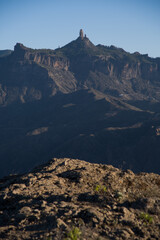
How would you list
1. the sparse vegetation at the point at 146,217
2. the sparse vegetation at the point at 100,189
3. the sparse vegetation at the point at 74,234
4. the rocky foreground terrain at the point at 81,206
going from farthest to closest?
the sparse vegetation at the point at 100,189 < the sparse vegetation at the point at 146,217 < the rocky foreground terrain at the point at 81,206 < the sparse vegetation at the point at 74,234

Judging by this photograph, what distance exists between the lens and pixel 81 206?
27.0 feet

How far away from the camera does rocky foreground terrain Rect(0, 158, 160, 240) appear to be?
709 centimetres

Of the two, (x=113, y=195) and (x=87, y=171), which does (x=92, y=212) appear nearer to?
(x=113, y=195)

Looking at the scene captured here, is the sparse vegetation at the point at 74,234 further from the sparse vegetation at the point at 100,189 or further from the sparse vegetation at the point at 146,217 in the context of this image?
the sparse vegetation at the point at 100,189

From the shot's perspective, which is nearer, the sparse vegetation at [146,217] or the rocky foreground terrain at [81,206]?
the rocky foreground terrain at [81,206]

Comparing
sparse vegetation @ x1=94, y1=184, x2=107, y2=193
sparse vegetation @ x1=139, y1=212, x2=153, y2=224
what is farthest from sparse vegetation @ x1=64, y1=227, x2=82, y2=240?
sparse vegetation @ x1=94, y1=184, x2=107, y2=193

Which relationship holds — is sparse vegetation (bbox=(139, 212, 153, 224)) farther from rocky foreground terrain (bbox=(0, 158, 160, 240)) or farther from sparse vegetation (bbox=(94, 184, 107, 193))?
sparse vegetation (bbox=(94, 184, 107, 193))

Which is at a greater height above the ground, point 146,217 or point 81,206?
point 81,206

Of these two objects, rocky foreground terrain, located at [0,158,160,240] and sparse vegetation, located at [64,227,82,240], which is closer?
sparse vegetation, located at [64,227,82,240]

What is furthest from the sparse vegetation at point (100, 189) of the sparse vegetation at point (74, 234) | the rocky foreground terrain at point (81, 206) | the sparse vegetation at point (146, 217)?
the sparse vegetation at point (74, 234)

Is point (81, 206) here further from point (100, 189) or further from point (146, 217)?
point (146, 217)

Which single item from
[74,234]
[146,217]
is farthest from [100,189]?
[74,234]

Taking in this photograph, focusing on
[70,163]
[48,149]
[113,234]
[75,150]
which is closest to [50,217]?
[113,234]

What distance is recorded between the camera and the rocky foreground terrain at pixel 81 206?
7.09 m
